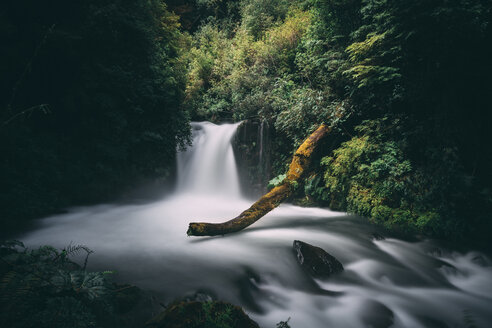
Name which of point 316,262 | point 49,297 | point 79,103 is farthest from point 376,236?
point 79,103

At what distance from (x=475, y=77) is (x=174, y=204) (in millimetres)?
9750

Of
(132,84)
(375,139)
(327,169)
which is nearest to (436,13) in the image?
(375,139)

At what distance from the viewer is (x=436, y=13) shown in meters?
4.86

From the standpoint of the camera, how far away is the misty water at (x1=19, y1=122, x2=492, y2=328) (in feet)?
11.5

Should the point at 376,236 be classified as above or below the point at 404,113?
below

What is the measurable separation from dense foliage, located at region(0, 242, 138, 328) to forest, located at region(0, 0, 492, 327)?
2.51ft

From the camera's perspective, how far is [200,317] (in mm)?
2387

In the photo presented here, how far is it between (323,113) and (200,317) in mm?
7152

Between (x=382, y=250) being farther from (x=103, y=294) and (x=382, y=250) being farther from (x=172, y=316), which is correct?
(x=103, y=294)

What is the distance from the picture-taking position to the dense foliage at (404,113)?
17.3 feet

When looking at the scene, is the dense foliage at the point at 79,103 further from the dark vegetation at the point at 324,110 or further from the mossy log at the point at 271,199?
the mossy log at the point at 271,199

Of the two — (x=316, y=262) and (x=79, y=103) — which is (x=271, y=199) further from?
(x=79, y=103)

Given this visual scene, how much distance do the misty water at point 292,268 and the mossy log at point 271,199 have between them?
0.73 feet

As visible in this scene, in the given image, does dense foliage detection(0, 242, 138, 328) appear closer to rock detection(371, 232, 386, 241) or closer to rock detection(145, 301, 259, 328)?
rock detection(145, 301, 259, 328)
